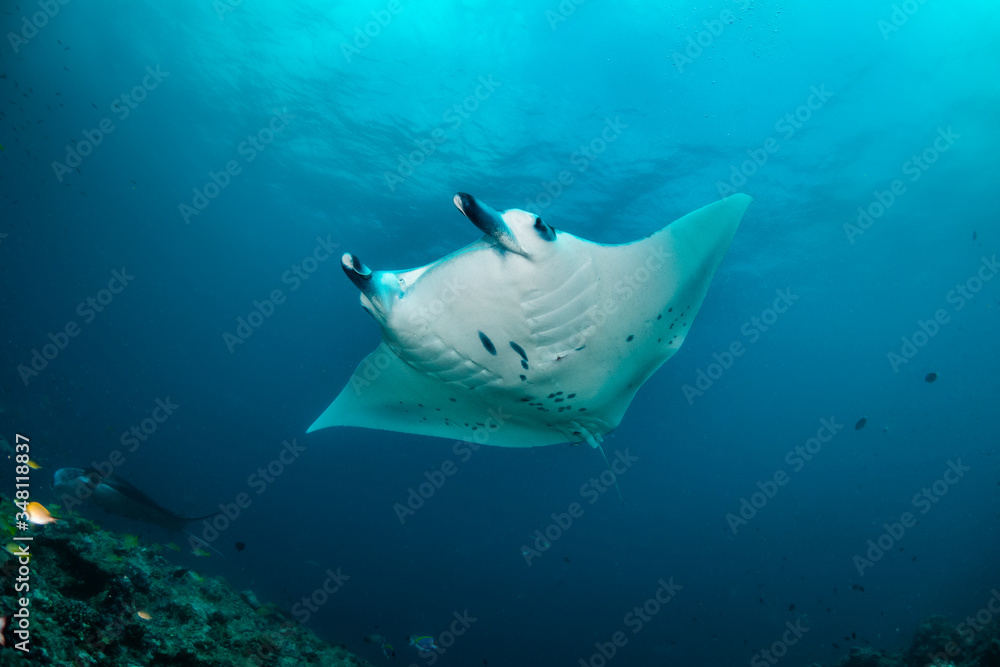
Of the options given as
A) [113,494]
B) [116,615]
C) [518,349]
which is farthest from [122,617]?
[113,494]

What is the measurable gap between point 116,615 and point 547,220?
13.6m

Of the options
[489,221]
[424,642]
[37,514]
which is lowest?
[424,642]

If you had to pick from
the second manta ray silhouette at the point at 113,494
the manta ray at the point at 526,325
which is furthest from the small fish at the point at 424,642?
the manta ray at the point at 526,325

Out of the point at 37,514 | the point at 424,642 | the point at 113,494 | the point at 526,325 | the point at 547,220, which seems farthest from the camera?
the point at 547,220

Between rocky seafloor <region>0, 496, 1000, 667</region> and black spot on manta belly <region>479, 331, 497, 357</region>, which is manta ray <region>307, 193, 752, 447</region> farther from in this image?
rocky seafloor <region>0, 496, 1000, 667</region>

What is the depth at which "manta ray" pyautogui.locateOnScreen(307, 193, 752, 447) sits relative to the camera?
2.37 metres

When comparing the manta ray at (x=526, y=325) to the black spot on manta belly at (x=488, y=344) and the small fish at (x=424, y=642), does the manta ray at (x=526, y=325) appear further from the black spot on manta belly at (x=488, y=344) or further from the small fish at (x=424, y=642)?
the small fish at (x=424, y=642)

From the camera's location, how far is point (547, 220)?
14.6 m

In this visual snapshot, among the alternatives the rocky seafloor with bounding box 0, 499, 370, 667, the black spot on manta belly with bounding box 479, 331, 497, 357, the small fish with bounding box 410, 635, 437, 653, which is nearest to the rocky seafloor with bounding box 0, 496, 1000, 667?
the rocky seafloor with bounding box 0, 499, 370, 667

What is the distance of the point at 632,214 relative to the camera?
44.2 feet

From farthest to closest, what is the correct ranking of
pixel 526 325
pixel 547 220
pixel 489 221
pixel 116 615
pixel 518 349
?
pixel 547 220, pixel 518 349, pixel 526 325, pixel 116 615, pixel 489 221

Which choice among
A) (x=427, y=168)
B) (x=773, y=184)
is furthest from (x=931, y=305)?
(x=427, y=168)

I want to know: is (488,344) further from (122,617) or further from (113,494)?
(113,494)

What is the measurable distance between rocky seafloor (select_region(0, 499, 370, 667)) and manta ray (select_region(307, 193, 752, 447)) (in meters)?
1.57
